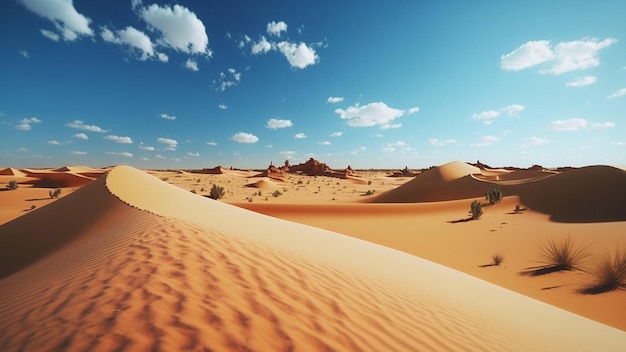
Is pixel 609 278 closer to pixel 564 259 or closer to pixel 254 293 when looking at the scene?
pixel 564 259

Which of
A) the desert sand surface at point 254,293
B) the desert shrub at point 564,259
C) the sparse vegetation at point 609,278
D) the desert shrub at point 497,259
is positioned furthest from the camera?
the desert shrub at point 497,259

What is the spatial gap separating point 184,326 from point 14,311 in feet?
5.75

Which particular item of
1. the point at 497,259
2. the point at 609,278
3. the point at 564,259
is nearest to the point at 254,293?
the point at 609,278

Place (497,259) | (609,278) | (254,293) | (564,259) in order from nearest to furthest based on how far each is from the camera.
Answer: (254,293) → (609,278) → (564,259) → (497,259)

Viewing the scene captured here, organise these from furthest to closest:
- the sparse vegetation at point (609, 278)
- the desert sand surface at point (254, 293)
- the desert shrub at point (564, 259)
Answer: the desert shrub at point (564, 259) → the sparse vegetation at point (609, 278) → the desert sand surface at point (254, 293)

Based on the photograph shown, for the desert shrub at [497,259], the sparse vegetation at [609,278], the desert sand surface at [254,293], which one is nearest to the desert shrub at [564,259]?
the desert sand surface at [254,293]

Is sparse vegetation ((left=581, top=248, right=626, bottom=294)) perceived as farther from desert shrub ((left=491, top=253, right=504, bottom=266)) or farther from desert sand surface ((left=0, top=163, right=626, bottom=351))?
desert shrub ((left=491, top=253, right=504, bottom=266))

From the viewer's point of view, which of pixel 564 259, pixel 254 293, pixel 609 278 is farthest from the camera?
pixel 564 259

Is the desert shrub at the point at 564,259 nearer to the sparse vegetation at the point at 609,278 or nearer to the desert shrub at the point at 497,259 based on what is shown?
the sparse vegetation at the point at 609,278

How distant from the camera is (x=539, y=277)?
20.2 ft

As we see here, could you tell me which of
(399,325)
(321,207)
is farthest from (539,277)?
(321,207)

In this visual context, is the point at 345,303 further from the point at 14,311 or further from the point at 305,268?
the point at 14,311

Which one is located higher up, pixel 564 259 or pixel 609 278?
pixel 564 259

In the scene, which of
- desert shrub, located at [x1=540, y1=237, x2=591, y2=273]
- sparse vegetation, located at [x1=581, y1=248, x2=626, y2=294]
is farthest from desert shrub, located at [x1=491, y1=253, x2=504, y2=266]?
sparse vegetation, located at [x1=581, y1=248, x2=626, y2=294]
